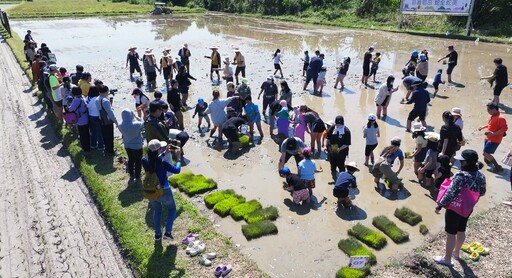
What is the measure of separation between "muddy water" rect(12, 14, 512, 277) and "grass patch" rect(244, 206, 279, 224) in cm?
18

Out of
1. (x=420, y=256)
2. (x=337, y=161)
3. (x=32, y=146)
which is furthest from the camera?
(x=32, y=146)

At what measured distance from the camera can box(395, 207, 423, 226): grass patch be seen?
793cm

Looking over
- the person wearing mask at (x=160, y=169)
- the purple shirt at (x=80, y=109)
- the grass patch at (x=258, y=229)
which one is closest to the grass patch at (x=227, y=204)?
the grass patch at (x=258, y=229)

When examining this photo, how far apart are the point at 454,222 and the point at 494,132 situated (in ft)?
15.5

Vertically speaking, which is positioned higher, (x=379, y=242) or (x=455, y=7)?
(x=455, y=7)

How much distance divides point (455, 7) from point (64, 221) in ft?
103

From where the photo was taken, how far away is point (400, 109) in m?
14.9

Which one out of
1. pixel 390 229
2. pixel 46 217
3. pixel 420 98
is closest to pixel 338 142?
pixel 390 229

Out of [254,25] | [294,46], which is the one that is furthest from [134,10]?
[294,46]

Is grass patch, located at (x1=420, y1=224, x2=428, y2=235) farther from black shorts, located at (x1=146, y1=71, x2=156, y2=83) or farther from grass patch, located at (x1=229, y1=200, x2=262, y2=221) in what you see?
black shorts, located at (x1=146, y1=71, x2=156, y2=83)

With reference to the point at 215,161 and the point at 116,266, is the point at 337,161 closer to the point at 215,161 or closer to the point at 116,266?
the point at 215,161

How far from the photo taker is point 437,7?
30797mm

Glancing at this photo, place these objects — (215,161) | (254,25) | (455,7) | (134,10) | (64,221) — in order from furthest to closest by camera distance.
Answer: (134,10), (254,25), (455,7), (215,161), (64,221)

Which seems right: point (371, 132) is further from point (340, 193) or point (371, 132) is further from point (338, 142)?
point (340, 193)
